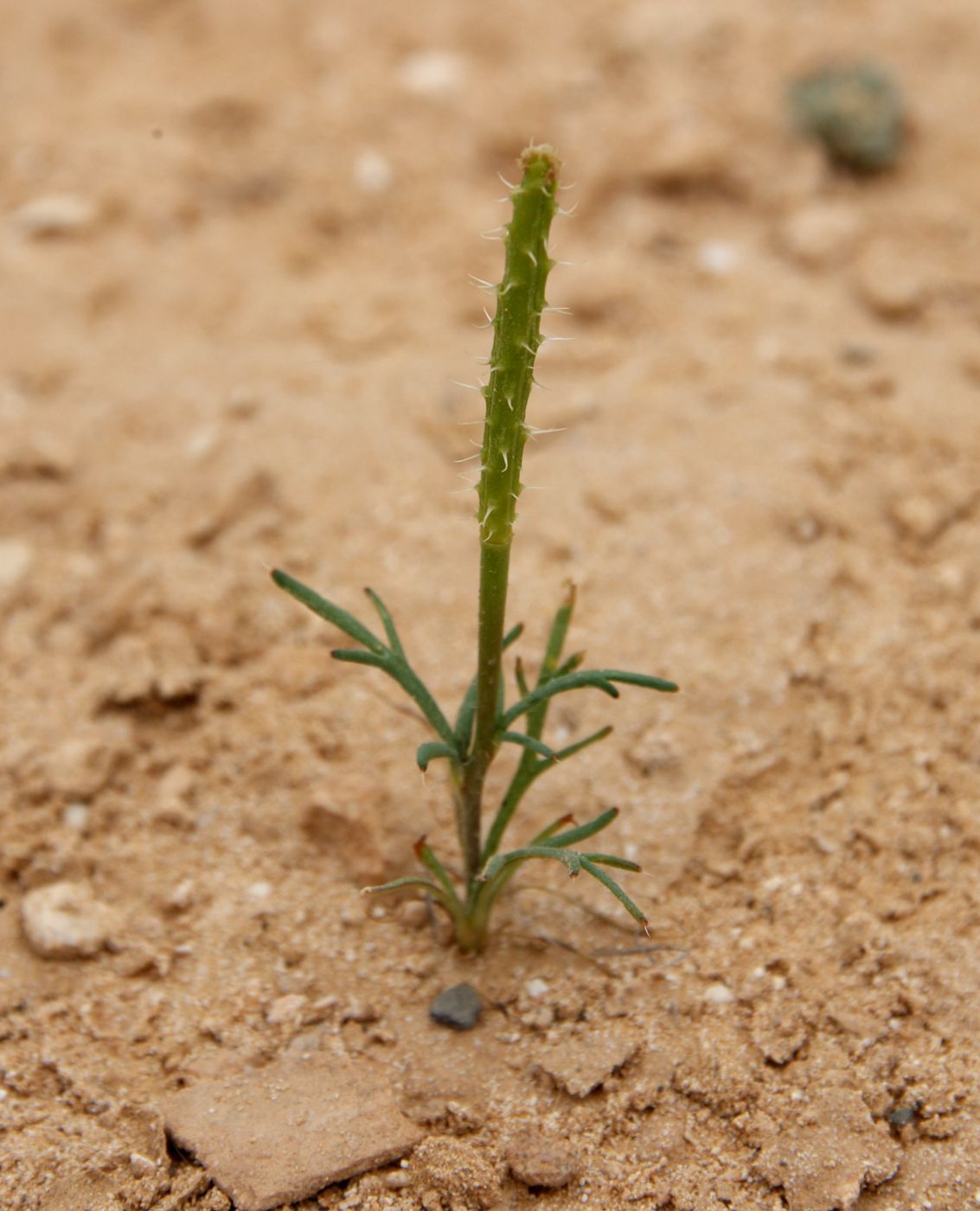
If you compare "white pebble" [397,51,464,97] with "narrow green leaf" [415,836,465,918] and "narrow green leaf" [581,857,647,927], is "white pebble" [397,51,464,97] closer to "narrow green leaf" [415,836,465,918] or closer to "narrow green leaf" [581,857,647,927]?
"narrow green leaf" [415,836,465,918]

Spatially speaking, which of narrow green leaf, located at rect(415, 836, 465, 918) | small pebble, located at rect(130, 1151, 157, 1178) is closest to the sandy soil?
small pebble, located at rect(130, 1151, 157, 1178)

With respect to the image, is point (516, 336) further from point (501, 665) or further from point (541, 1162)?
point (541, 1162)

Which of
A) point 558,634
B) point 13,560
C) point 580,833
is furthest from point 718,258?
point 580,833

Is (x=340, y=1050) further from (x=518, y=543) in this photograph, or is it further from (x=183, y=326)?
(x=183, y=326)

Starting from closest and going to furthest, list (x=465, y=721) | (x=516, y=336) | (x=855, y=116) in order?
Result: 1. (x=516, y=336)
2. (x=465, y=721)
3. (x=855, y=116)

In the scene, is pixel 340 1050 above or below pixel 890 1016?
below

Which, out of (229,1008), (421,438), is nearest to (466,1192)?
(229,1008)

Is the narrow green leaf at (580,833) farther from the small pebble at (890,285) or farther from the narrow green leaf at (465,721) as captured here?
the small pebble at (890,285)
